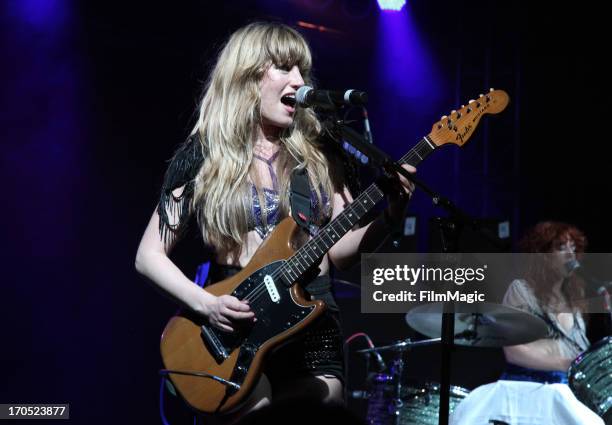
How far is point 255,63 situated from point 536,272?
11.3 feet

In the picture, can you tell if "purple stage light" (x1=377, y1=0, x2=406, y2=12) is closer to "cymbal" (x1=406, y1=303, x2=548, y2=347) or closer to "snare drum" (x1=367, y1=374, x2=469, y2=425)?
"cymbal" (x1=406, y1=303, x2=548, y2=347)

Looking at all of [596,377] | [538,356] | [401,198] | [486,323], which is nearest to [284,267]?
[401,198]

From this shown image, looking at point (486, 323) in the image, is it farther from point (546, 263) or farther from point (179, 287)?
point (179, 287)

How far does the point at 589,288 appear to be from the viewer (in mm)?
5434

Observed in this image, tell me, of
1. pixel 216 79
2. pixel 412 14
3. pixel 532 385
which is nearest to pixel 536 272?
pixel 532 385

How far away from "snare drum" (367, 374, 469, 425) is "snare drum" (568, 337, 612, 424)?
1.04 m

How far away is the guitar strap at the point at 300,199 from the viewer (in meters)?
2.70

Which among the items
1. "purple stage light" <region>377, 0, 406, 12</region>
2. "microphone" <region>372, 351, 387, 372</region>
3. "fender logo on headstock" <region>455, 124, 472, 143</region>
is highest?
"purple stage light" <region>377, 0, 406, 12</region>

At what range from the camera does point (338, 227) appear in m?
2.67

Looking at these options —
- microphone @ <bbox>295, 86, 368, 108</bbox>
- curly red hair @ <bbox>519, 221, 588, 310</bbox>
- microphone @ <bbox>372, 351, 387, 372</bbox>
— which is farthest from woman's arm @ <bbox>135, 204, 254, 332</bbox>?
curly red hair @ <bbox>519, 221, 588, 310</bbox>

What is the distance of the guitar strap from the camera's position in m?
2.70

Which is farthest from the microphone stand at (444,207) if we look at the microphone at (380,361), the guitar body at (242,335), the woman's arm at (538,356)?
the woman's arm at (538,356)

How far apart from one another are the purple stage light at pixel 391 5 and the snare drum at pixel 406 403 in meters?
3.33

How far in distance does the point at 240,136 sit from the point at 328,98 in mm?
518
